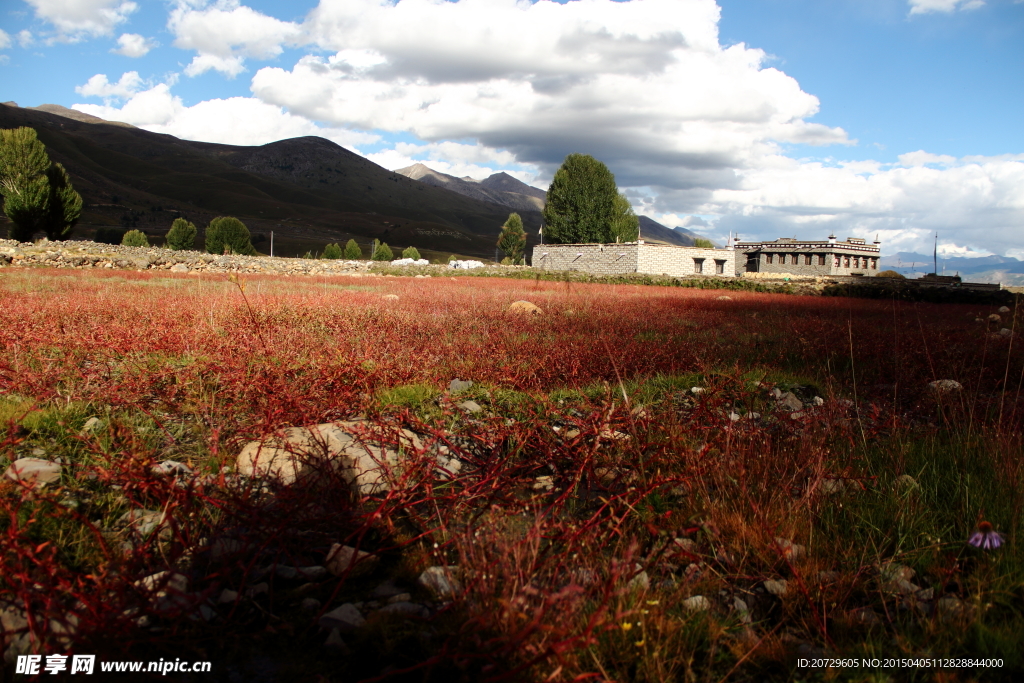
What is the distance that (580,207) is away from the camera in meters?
63.5

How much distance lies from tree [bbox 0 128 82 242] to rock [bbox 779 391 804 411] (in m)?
52.7

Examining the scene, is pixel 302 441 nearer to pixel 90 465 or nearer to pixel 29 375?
pixel 90 465

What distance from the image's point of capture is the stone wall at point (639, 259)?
41781 millimetres

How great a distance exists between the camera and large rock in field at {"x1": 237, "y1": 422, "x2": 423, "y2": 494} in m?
2.56

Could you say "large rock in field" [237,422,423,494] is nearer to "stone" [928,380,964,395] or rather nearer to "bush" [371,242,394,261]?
"stone" [928,380,964,395]

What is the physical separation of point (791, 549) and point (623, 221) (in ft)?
222

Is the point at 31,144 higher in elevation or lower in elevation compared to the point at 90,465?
higher

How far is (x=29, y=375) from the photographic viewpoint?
12.2ft

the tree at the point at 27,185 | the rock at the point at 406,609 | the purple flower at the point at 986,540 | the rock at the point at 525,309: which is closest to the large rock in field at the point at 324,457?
the rock at the point at 406,609

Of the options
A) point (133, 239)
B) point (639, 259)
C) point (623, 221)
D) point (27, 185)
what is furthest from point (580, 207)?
point (27, 185)

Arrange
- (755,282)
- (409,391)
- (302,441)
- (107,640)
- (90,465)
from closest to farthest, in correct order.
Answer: (107,640) < (90,465) < (302,441) < (409,391) < (755,282)

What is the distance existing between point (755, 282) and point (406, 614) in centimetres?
2947

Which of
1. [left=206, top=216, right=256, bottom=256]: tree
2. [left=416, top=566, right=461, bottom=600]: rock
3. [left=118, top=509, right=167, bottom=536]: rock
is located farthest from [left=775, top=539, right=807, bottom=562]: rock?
[left=206, top=216, right=256, bottom=256]: tree

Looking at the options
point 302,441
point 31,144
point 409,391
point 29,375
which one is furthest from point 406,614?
point 31,144
